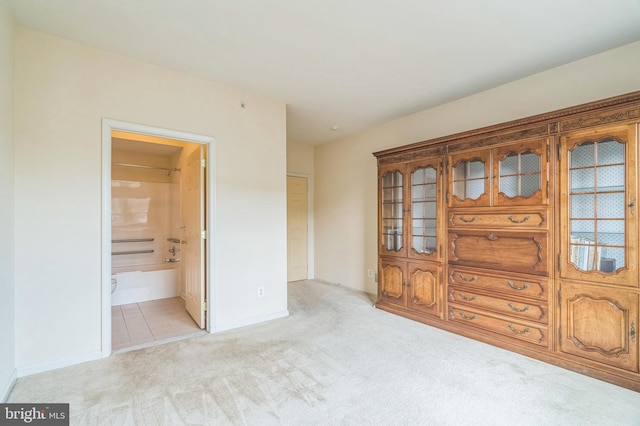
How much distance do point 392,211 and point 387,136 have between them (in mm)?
1296

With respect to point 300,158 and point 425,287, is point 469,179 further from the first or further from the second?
point 300,158

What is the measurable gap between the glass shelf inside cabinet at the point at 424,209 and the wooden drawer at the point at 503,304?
1.81 ft

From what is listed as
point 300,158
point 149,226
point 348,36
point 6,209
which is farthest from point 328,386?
point 149,226

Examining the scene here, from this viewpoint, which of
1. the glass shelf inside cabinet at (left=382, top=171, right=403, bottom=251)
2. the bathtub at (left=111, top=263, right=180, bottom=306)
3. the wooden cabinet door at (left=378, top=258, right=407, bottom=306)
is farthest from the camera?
the bathtub at (left=111, top=263, right=180, bottom=306)

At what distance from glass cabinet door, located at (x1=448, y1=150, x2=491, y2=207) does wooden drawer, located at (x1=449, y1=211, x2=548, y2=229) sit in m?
0.12

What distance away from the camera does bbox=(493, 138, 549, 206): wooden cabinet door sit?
253 centimetres

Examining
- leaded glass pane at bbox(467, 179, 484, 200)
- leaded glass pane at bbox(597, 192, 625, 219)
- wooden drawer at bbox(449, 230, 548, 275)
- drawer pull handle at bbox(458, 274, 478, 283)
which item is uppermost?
leaded glass pane at bbox(467, 179, 484, 200)

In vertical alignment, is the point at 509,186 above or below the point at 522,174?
below

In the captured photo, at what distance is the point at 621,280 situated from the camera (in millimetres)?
2160

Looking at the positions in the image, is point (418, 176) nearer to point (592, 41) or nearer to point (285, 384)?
point (592, 41)

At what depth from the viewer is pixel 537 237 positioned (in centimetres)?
256

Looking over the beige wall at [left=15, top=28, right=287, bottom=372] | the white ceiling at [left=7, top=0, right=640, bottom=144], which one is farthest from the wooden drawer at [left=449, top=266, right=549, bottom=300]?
the beige wall at [left=15, top=28, right=287, bottom=372]

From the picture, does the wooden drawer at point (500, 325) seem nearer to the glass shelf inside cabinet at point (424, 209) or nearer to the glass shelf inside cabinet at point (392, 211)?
the glass shelf inside cabinet at point (424, 209)

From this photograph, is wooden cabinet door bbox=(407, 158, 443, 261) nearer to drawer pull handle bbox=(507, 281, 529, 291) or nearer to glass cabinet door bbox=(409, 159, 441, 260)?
glass cabinet door bbox=(409, 159, 441, 260)
